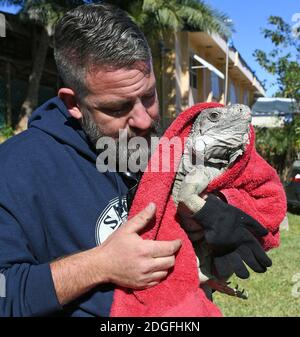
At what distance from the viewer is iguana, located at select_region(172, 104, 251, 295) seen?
6.03 ft

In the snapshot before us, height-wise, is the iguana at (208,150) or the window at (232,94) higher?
the window at (232,94)

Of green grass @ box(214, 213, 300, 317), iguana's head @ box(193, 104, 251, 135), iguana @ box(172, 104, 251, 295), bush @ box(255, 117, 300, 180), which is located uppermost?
iguana's head @ box(193, 104, 251, 135)

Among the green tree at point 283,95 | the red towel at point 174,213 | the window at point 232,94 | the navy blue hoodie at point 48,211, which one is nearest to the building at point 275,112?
the green tree at point 283,95

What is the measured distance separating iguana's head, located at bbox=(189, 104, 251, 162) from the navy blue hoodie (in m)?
0.39

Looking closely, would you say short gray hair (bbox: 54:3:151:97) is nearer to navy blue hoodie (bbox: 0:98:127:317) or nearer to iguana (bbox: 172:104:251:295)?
navy blue hoodie (bbox: 0:98:127:317)

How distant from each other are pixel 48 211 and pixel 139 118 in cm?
51

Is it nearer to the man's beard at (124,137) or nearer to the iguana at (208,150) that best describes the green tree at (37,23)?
the man's beard at (124,137)

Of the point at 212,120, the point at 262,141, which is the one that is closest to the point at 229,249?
the point at 212,120

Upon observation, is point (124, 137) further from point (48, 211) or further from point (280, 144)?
point (280, 144)

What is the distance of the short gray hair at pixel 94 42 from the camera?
1931 mm

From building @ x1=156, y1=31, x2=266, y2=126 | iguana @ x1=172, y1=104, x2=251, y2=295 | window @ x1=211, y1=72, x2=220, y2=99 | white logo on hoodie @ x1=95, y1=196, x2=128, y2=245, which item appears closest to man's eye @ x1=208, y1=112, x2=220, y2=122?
iguana @ x1=172, y1=104, x2=251, y2=295

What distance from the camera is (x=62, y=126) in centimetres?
207

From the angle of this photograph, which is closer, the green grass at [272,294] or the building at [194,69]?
the green grass at [272,294]
